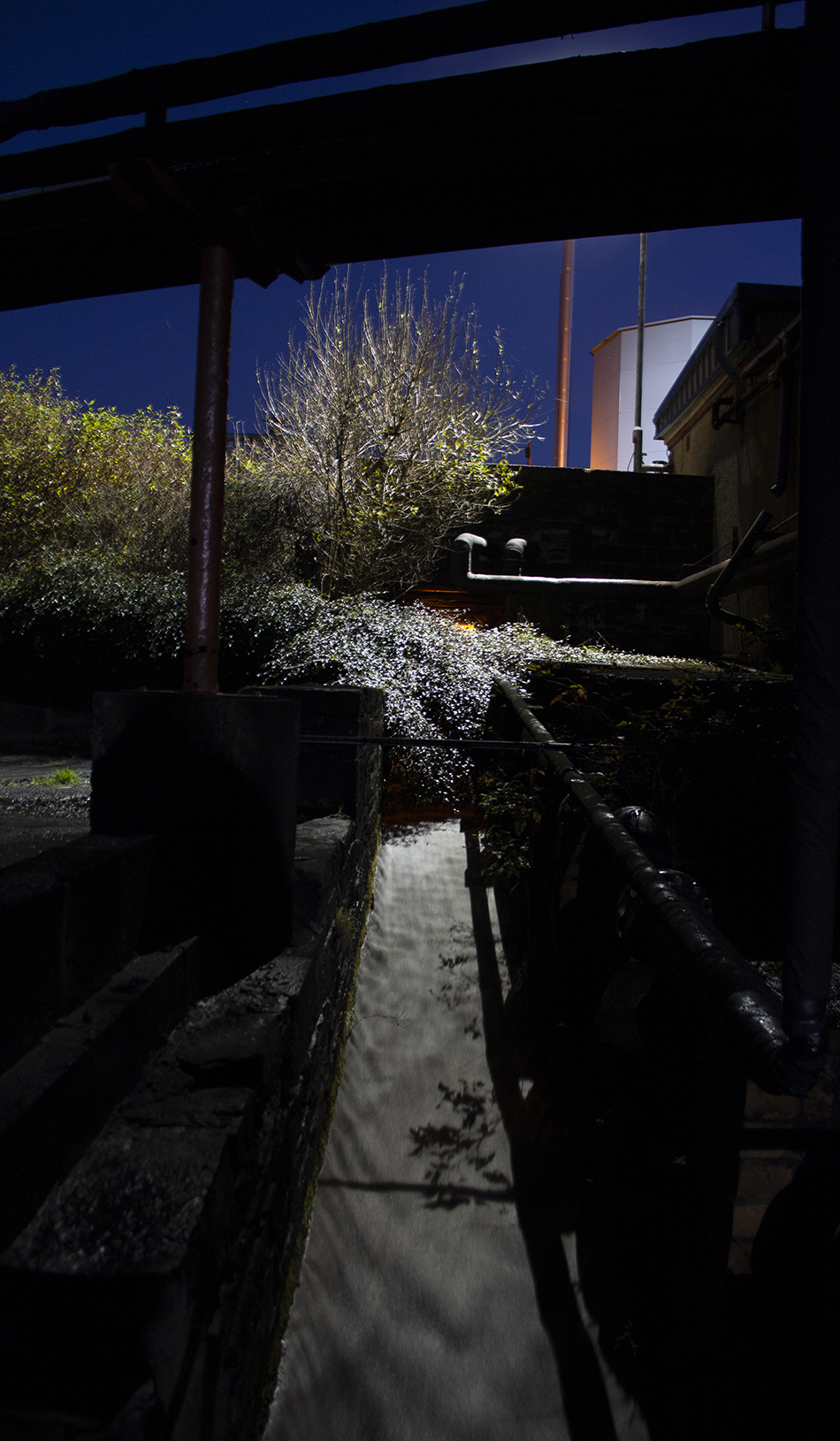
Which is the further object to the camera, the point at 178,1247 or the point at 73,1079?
the point at 73,1079

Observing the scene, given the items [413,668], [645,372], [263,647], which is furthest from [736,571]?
[645,372]

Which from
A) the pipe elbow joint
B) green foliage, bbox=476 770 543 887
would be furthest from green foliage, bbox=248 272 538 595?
green foliage, bbox=476 770 543 887

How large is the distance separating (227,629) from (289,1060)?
6.14 meters

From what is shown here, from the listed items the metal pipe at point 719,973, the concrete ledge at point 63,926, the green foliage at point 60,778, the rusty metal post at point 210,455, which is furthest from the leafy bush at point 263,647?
the concrete ledge at point 63,926

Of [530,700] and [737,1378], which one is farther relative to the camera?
[530,700]

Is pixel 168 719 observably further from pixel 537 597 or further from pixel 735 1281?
pixel 537 597

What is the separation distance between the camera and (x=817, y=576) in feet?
3.41

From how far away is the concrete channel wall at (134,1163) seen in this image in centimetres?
95

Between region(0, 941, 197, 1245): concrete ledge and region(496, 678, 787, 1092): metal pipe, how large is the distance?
1.01 m

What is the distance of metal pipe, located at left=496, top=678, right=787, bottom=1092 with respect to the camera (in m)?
1.04

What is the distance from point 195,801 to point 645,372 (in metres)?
20.5

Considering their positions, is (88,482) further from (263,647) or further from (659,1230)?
(659,1230)

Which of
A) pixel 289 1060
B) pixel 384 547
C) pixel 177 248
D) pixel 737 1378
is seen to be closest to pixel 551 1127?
pixel 737 1378

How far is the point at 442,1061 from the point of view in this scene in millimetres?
3480
